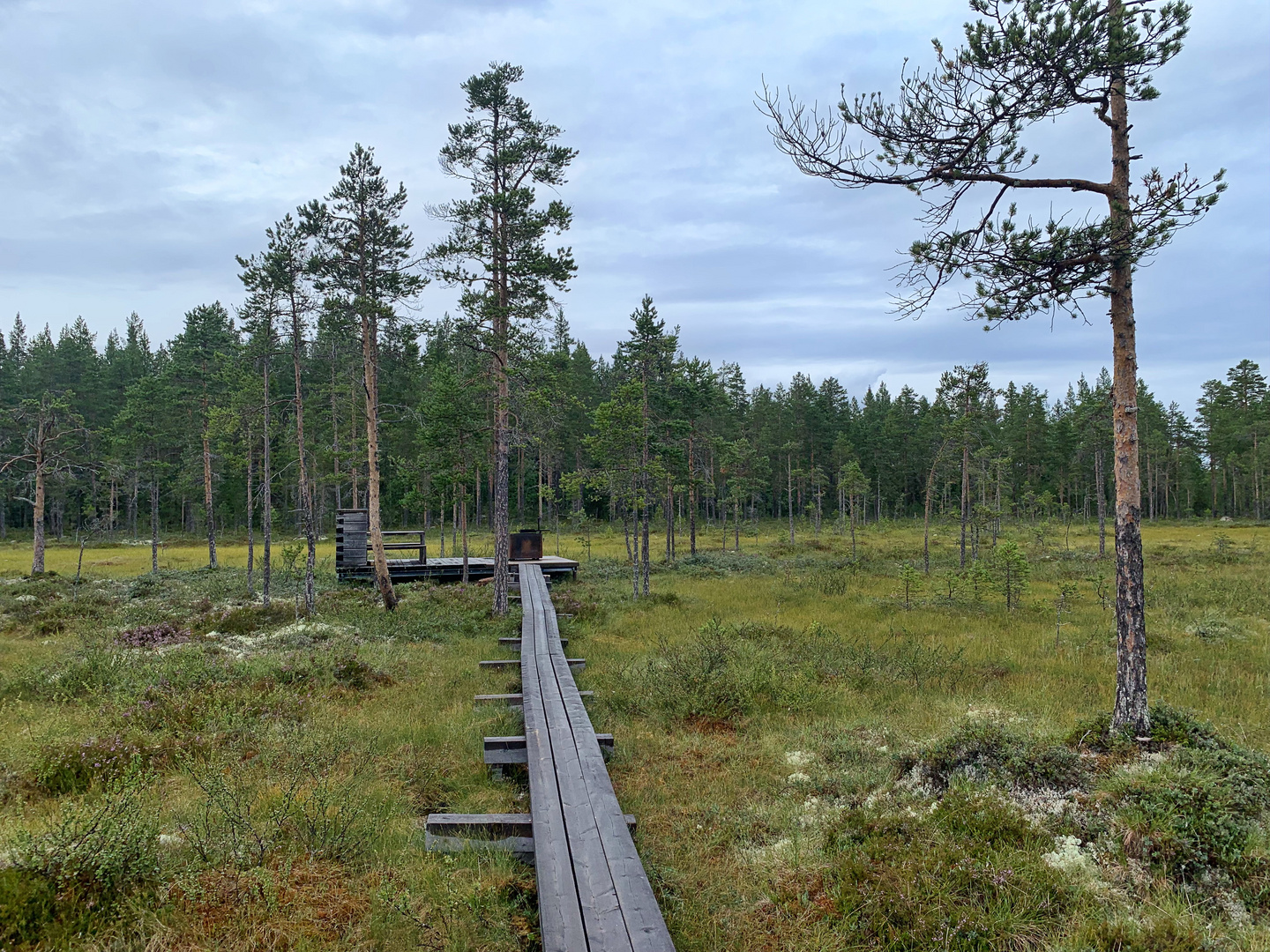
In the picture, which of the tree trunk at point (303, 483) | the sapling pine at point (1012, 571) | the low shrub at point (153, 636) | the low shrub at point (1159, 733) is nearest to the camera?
the low shrub at point (1159, 733)

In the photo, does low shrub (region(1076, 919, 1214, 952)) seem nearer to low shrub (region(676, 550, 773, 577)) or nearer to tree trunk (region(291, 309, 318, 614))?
tree trunk (region(291, 309, 318, 614))

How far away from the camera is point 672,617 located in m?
17.0

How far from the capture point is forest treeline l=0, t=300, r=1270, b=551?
68.0ft

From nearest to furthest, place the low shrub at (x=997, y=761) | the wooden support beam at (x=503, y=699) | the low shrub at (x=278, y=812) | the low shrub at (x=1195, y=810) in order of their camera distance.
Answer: the low shrub at (x=1195, y=810) → the low shrub at (x=278, y=812) → the low shrub at (x=997, y=761) → the wooden support beam at (x=503, y=699)

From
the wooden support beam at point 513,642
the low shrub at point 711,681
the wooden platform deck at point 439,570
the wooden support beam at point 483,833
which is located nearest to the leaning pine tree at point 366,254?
the wooden support beam at point 513,642

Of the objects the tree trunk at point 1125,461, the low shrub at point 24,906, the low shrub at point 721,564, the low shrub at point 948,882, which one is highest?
the tree trunk at point 1125,461

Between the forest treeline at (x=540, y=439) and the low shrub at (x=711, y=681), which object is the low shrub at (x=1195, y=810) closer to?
the low shrub at (x=711, y=681)

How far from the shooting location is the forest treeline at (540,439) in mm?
20734

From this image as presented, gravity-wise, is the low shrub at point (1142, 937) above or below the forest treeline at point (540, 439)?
below

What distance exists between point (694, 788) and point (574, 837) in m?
2.09

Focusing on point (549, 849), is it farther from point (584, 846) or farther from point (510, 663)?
point (510, 663)

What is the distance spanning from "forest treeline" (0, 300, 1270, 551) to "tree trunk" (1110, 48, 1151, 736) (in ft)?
39.5

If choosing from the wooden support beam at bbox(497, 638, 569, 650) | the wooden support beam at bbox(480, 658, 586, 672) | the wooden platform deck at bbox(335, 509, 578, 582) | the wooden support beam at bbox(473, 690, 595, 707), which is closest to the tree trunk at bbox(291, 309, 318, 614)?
the wooden platform deck at bbox(335, 509, 578, 582)

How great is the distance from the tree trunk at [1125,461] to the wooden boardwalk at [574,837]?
17.2ft
